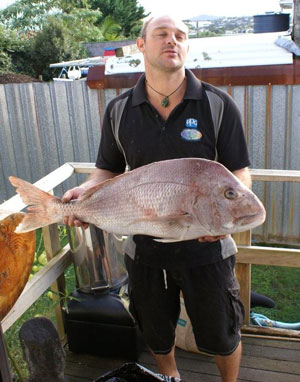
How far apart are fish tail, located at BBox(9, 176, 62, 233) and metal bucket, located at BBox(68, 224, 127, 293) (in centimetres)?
81

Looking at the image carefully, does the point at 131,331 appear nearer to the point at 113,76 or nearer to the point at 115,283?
the point at 115,283

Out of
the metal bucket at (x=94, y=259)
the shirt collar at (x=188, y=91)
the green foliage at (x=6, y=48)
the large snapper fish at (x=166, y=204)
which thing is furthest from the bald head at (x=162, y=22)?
the green foliage at (x=6, y=48)

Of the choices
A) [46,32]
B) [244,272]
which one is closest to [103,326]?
[244,272]

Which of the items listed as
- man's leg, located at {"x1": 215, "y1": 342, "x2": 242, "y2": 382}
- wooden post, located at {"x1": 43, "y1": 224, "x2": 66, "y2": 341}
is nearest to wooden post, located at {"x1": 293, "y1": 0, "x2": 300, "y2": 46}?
wooden post, located at {"x1": 43, "y1": 224, "x2": 66, "y2": 341}

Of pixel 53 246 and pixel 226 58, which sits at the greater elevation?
pixel 226 58

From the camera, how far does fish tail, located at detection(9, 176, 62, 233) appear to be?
6.23ft

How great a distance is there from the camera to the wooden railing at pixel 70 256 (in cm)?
260

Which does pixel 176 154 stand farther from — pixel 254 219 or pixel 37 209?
pixel 37 209

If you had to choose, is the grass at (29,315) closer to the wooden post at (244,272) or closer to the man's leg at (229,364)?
the man's leg at (229,364)

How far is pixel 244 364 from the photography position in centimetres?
275

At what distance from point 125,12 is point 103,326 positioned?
26.4m

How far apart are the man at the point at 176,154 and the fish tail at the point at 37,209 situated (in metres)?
0.06

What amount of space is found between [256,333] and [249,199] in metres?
1.72

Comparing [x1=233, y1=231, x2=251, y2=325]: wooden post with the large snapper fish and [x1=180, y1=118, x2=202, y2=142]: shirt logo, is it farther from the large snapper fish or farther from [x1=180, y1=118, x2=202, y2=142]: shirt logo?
the large snapper fish
